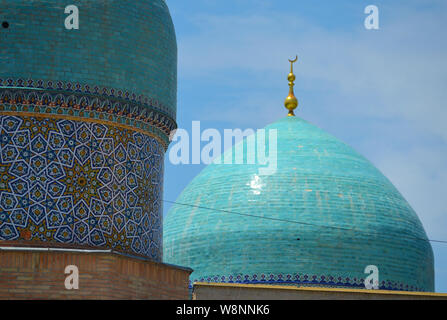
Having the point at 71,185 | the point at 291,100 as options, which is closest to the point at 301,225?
the point at 291,100

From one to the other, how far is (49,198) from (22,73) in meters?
1.21

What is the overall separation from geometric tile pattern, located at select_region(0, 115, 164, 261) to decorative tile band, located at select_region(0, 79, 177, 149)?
0.10 metres

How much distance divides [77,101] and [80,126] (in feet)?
0.76

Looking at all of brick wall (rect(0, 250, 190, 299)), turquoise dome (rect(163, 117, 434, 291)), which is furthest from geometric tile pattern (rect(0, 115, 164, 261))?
turquoise dome (rect(163, 117, 434, 291))

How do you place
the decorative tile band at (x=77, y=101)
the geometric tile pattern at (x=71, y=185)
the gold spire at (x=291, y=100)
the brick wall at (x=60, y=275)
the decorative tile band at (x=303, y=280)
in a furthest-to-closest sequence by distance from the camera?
the gold spire at (x=291, y=100)
the decorative tile band at (x=303, y=280)
the decorative tile band at (x=77, y=101)
the geometric tile pattern at (x=71, y=185)
the brick wall at (x=60, y=275)

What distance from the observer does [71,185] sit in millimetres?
10461

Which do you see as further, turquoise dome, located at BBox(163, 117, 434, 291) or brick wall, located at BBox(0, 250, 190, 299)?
turquoise dome, located at BBox(163, 117, 434, 291)

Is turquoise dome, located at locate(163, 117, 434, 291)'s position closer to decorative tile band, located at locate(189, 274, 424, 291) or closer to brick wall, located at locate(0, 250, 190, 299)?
decorative tile band, located at locate(189, 274, 424, 291)

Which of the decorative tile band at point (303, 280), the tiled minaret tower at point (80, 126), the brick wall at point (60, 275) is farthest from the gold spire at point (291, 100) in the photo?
the brick wall at point (60, 275)

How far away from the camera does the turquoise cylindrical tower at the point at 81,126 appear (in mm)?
10367

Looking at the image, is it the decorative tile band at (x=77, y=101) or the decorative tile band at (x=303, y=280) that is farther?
the decorative tile band at (x=303, y=280)

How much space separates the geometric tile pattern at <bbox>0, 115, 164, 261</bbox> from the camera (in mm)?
10297

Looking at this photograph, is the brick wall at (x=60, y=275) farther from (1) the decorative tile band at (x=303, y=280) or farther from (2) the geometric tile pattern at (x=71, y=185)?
(1) the decorative tile band at (x=303, y=280)

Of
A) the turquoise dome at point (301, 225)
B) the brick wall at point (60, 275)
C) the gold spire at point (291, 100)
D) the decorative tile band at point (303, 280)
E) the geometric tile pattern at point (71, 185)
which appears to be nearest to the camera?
the brick wall at point (60, 275)
